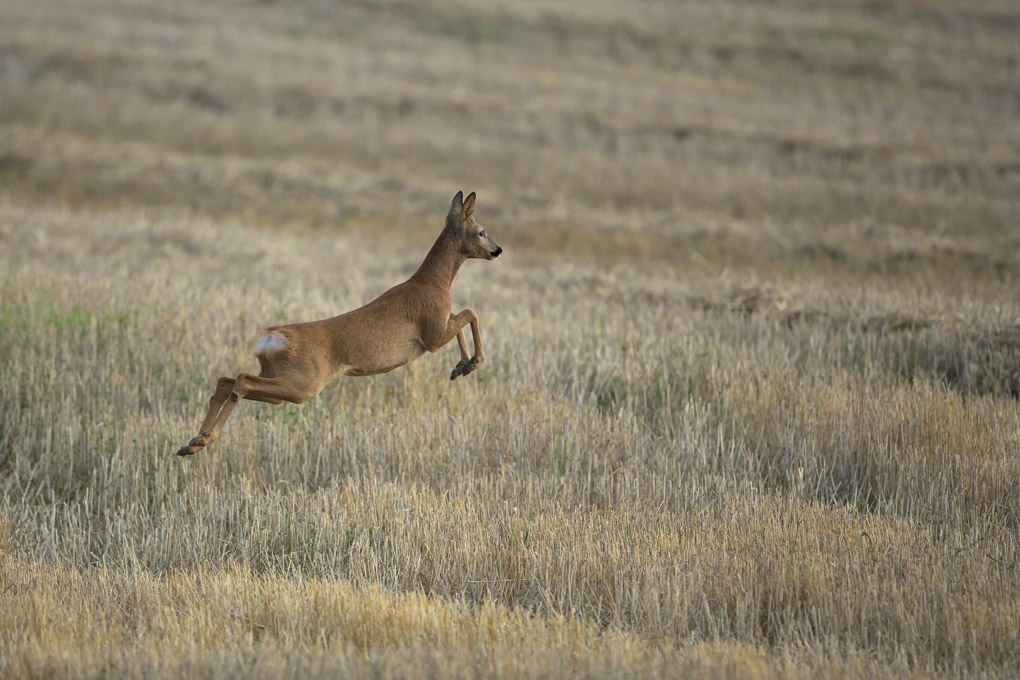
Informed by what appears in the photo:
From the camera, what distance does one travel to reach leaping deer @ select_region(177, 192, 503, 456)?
3.71m

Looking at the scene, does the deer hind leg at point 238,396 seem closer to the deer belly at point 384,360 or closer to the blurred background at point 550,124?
the deer belly at point 384,360

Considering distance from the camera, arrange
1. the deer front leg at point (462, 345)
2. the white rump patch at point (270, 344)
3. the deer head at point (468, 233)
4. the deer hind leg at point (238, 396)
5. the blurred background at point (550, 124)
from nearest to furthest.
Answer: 1. the deer hind leg at point (238, 396)
2. the white rump patch at point (270, 344)
3. the deer front leg at point (462, 345)
4. the deer head at point (468, 233)
5. the blurred background at point (550, 124)

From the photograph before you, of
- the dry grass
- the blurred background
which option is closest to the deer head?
the dry grass

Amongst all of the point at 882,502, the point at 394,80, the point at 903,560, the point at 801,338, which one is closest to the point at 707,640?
the point at 903,560

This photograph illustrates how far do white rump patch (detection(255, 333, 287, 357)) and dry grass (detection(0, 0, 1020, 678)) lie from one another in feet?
3.73

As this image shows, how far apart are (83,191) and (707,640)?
15427 millimetres

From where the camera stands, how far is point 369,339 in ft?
12.7

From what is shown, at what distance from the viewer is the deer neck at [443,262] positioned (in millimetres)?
3988

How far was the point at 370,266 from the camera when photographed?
38.8ft

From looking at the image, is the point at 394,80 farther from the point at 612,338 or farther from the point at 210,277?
the point at 612,338

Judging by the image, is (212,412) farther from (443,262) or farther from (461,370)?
(443,262)

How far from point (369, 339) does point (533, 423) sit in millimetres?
2717

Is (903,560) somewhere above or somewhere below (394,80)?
below

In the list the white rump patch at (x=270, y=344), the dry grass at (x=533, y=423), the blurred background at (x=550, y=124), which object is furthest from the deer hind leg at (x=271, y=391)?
the blurred background at (x=550, y=124)
